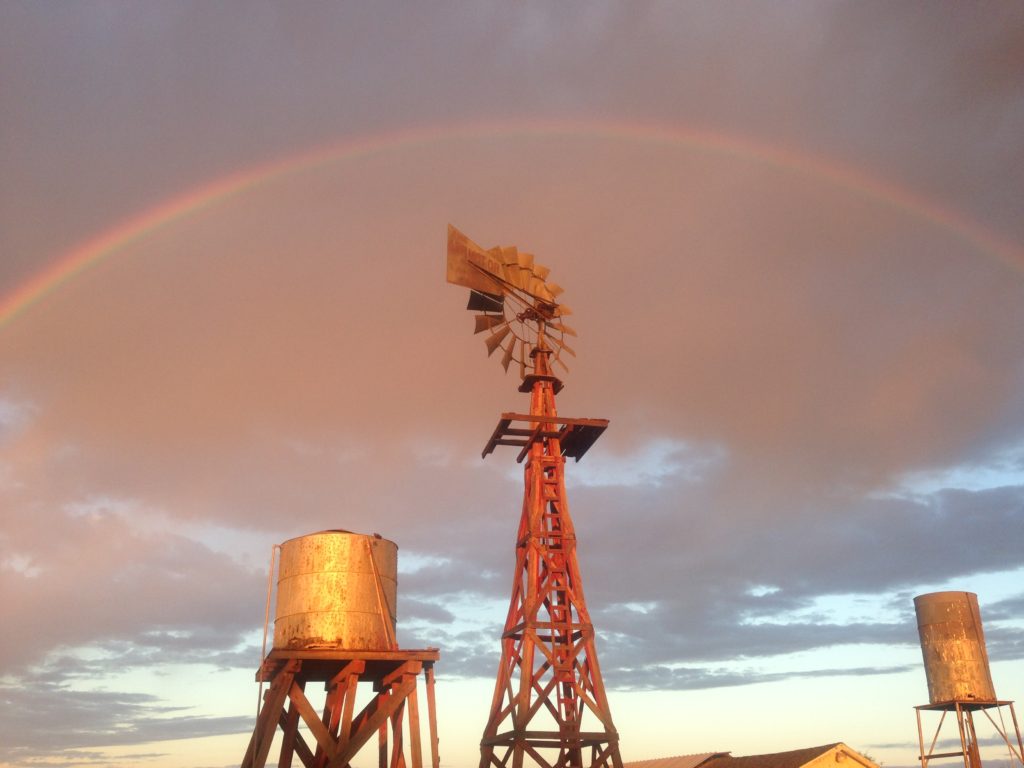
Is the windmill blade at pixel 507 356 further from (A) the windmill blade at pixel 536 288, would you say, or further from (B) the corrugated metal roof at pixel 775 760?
(B) the corrugated metal roof at pixel 775 760

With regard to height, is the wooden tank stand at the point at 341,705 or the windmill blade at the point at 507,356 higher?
the windmill blade at the point at 507,356

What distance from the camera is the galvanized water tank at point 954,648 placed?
122ft

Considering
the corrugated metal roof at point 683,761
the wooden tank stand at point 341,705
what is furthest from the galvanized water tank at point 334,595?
the corrugated metal roof at point 683,761

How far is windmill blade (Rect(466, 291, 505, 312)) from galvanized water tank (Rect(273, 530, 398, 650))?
14057mm

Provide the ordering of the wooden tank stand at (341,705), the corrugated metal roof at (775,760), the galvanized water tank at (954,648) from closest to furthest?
the wooden tank stand at (341,705), the corrugated metal roof at (775,760), the galvanized water tank at (954,648)

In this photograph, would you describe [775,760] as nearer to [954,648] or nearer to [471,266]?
[954,648]

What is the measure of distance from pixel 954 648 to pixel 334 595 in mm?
28589

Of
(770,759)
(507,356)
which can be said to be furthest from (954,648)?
(507,356)

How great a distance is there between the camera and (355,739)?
19.4 m

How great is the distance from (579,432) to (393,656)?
13986 millimetres

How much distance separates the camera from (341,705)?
2095 cm

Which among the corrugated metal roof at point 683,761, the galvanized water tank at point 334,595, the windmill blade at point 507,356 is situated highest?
the windmill blade at point 507,356

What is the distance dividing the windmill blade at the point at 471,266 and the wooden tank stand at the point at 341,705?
616 inches

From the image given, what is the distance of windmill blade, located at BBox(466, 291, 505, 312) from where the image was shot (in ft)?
110
